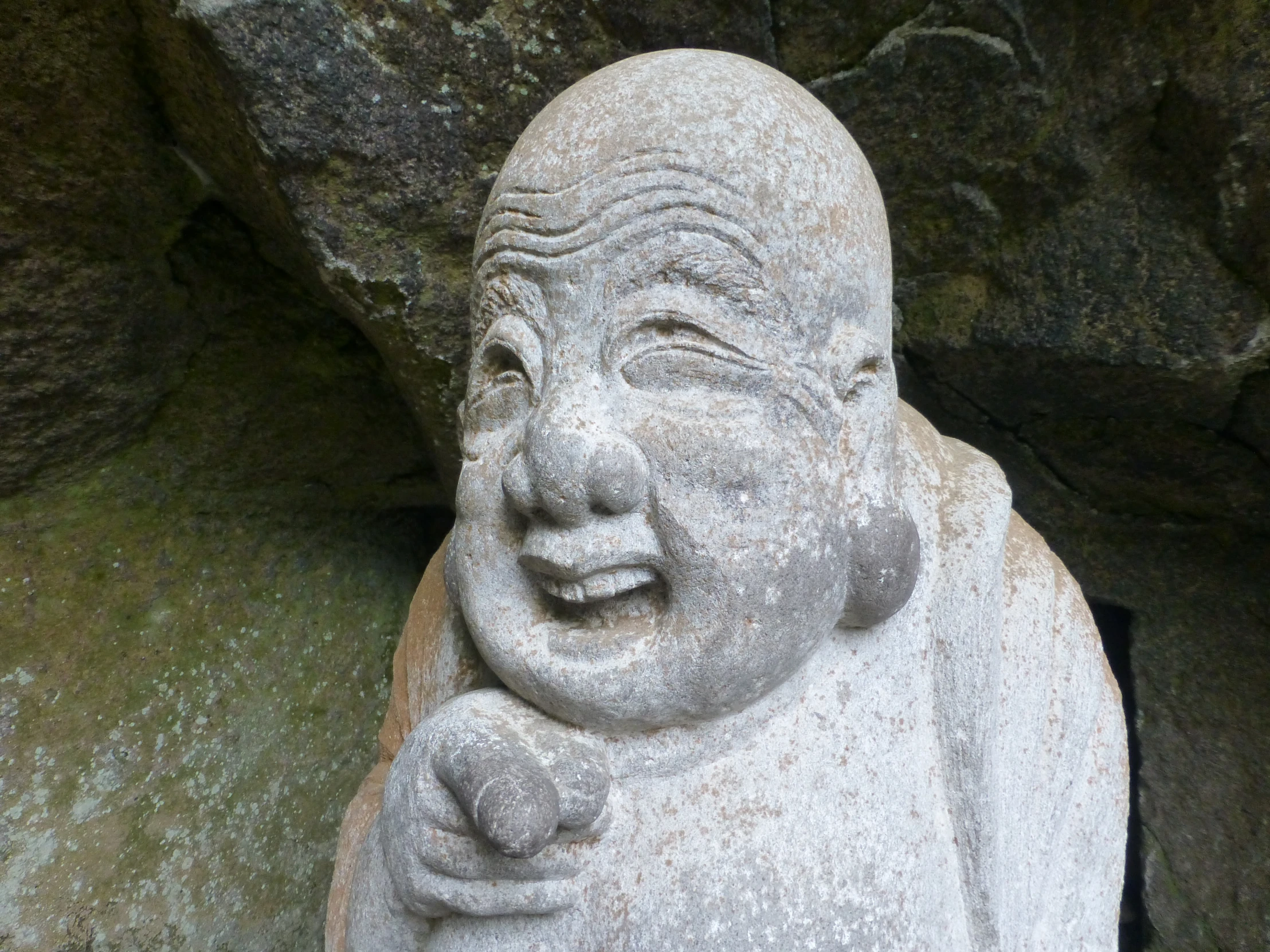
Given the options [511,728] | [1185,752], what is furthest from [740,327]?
[1185,752]

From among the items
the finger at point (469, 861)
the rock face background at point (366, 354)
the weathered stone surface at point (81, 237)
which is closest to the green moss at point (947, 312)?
the rock face background at point (366, 354)

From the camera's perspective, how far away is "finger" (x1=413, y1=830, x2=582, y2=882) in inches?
29.6

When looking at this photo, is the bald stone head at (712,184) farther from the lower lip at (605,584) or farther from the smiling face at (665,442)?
the lower lip at (605,584)

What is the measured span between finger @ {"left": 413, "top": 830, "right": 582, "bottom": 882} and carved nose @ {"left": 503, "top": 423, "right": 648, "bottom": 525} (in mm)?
302

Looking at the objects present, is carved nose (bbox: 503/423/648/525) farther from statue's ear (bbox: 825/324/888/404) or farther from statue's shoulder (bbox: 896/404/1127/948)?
statue's shoulder (bbox: 896/404/1127/948)

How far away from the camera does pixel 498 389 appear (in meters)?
0.83

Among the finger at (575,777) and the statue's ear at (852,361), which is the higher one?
the statue's ear at (852,361)

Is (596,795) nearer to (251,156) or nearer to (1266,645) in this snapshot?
(251,156)

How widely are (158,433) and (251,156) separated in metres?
0.63

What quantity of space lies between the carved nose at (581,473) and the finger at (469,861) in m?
0.30

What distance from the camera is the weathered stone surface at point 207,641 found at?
60.7 inches

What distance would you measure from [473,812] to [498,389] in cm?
39

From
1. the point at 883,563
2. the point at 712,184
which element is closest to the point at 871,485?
the point at 883,563

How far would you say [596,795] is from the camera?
76cm
